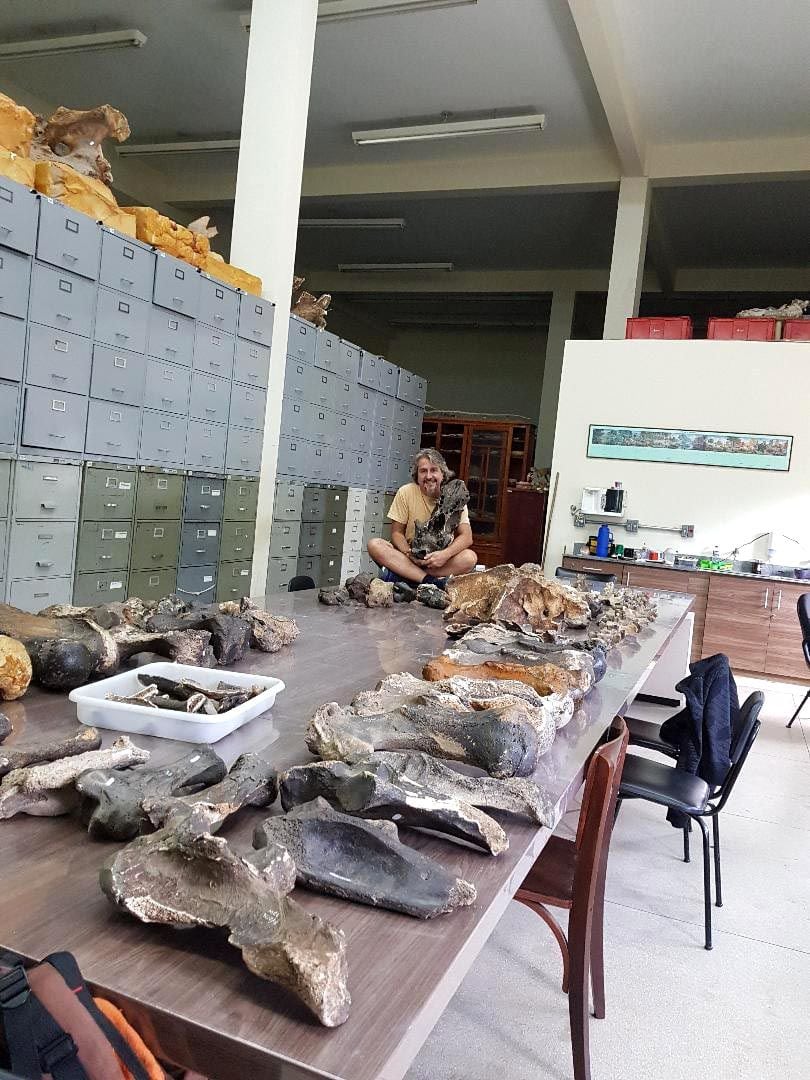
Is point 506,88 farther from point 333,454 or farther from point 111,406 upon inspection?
point 111,406

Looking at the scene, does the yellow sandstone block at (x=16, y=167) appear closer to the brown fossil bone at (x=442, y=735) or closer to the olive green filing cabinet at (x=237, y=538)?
the olive green filing cabinet at (x=237, y=538)

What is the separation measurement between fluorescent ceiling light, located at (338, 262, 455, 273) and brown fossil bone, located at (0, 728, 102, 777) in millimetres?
11231

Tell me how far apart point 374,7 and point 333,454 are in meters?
3.40

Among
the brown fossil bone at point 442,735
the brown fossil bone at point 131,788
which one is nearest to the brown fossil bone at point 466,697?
the brown fossil bone at point 442,735

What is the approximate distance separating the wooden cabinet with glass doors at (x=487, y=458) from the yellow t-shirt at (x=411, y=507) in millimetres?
6935

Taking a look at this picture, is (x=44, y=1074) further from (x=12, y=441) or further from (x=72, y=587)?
(x=72, y=587)

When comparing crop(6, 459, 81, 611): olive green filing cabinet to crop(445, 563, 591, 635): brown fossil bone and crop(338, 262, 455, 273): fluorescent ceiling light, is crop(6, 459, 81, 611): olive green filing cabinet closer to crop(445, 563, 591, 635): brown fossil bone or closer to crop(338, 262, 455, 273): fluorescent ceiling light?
crop(445, 563, 591, 635): brown fossil bone

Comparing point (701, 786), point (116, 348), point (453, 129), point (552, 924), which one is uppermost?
point (453, 129)

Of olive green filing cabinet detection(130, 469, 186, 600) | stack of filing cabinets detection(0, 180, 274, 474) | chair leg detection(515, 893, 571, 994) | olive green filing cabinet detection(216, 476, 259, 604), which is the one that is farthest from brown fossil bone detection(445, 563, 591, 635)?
olive green filing cabinet detection(216, 476, 259, 604)

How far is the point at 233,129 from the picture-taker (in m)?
8.23

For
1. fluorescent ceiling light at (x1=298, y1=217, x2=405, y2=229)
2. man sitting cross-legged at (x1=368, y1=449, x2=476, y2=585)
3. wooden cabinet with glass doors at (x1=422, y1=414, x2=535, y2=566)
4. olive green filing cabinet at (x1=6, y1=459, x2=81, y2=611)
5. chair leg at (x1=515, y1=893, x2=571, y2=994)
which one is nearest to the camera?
chair leg at (x1=515, y1=893, x2=571, y2=994)

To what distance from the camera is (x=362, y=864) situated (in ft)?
2.71

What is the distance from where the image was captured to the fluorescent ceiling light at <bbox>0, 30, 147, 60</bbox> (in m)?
6.32

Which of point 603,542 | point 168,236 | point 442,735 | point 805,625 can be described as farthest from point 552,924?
point 603,542
